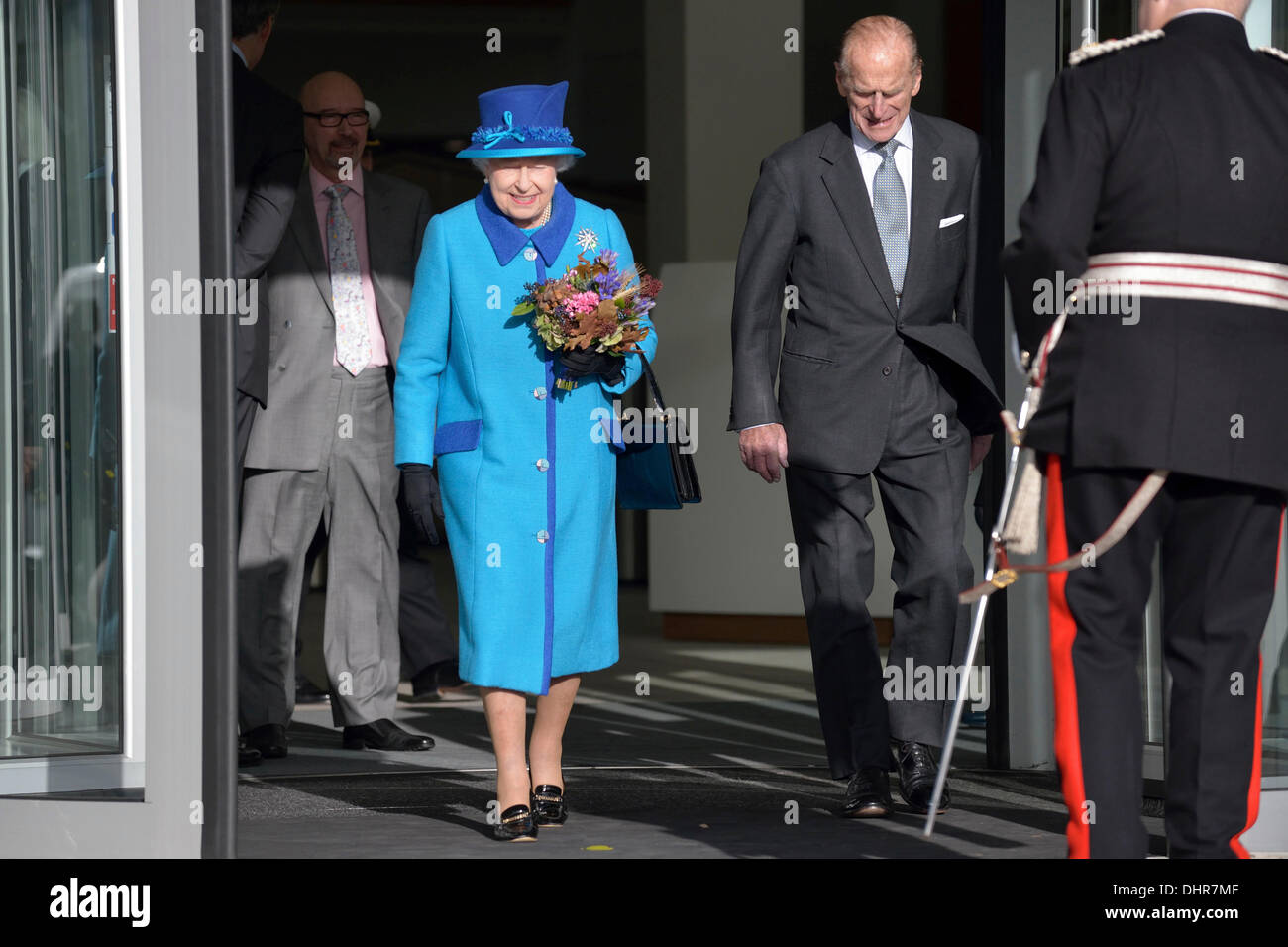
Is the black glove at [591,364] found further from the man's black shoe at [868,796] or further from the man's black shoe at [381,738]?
the man's black shoe at [381,738]

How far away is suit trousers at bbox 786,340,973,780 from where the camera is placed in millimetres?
5199

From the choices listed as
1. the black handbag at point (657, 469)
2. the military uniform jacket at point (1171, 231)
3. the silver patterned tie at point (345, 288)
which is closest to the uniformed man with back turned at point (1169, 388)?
the military uniform jacket at point (1171, 231)

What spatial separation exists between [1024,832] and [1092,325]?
1.76 metres

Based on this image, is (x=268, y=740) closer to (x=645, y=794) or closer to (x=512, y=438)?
(x=645, y=794)

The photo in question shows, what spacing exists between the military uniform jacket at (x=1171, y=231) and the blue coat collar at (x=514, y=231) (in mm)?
1686

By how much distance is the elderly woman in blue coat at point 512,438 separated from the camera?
4.86 meters

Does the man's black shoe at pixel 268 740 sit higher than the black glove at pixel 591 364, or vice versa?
the black glove at pixel 591 364

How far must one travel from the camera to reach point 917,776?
17.0 ft

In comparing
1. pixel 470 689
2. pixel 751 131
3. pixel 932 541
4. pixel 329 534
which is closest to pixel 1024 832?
pixel 932 541

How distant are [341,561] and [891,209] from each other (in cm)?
239

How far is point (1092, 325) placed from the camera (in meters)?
3.57

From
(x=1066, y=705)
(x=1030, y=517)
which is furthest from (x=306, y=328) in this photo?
(x=1066, y=705)

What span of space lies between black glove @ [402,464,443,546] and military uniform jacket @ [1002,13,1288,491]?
5.94 feet

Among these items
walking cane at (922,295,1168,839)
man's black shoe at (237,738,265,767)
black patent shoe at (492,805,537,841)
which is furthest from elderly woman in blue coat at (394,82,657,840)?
man's black shoe at (237,738,265,767)
